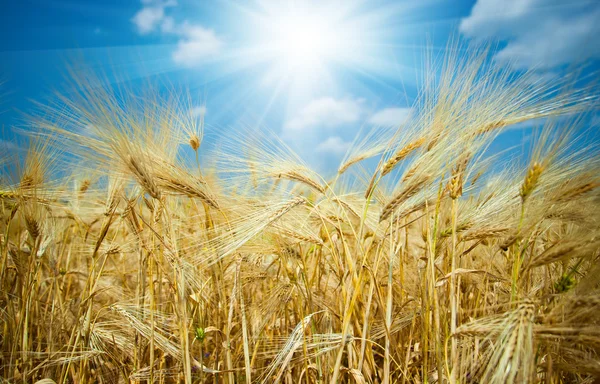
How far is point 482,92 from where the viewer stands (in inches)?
55.6

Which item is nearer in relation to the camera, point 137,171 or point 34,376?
point 137,171

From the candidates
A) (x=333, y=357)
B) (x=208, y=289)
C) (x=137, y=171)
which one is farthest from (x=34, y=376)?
(x=333, y=357)

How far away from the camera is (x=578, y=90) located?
1.24 m

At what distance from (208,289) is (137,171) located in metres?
0.89

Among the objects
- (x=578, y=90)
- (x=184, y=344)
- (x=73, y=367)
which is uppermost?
(x=578, y=90)

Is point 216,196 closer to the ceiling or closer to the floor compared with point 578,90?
closer to the floor

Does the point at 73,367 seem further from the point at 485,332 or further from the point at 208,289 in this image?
the point at 485,332

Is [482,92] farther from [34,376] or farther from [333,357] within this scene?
[34,376]

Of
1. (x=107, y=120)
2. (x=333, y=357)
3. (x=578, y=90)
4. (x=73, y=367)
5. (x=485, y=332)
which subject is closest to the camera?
(x=485, y=332)

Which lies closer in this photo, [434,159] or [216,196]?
[434,159]

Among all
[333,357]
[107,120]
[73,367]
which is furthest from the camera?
[73,367]

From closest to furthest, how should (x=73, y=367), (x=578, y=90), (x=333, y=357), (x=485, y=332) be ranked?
1. (x=485, y=332)
2. (x=578, y=90)
3. (x=333, y=357)
4. (x=73, y=367)

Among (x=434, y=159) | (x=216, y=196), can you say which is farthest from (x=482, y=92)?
(x=216, y=196)

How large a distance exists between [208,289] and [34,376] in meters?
0.88
